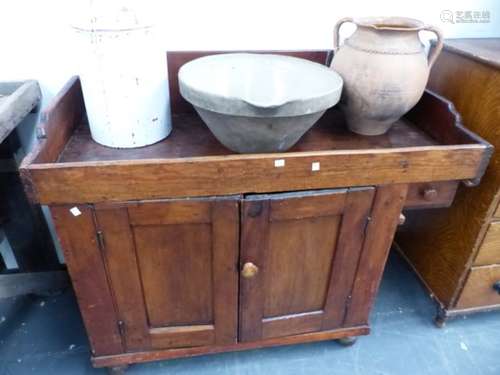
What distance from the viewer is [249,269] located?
845mm

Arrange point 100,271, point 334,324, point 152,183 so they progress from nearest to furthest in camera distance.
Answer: point 152,183, point 100,271, point 334,324

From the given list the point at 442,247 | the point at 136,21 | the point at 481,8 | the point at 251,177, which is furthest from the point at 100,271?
the point at 481,8

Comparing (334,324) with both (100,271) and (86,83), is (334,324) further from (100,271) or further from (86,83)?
(86,83)

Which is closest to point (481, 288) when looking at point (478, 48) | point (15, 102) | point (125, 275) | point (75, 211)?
point (478, 48)

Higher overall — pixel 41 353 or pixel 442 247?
pixel 442 247

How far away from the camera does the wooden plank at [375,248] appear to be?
32.6 inches

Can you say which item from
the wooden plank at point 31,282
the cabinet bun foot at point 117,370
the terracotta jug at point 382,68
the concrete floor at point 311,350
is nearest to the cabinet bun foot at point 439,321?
the concrete floor at point 311,350

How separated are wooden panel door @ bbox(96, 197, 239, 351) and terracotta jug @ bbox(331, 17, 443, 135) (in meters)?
0.36

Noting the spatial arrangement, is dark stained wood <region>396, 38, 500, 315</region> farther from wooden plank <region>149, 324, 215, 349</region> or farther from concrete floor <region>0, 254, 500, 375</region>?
wooden plank <region>149, 324, 215, 349</region>

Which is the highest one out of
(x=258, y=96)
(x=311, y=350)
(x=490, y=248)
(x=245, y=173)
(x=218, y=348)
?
(x=258, y=96)

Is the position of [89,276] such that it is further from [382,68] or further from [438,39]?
[438,39]

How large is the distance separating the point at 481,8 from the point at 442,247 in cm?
70

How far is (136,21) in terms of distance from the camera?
0.73 metres

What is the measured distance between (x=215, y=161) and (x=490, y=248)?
79cm
